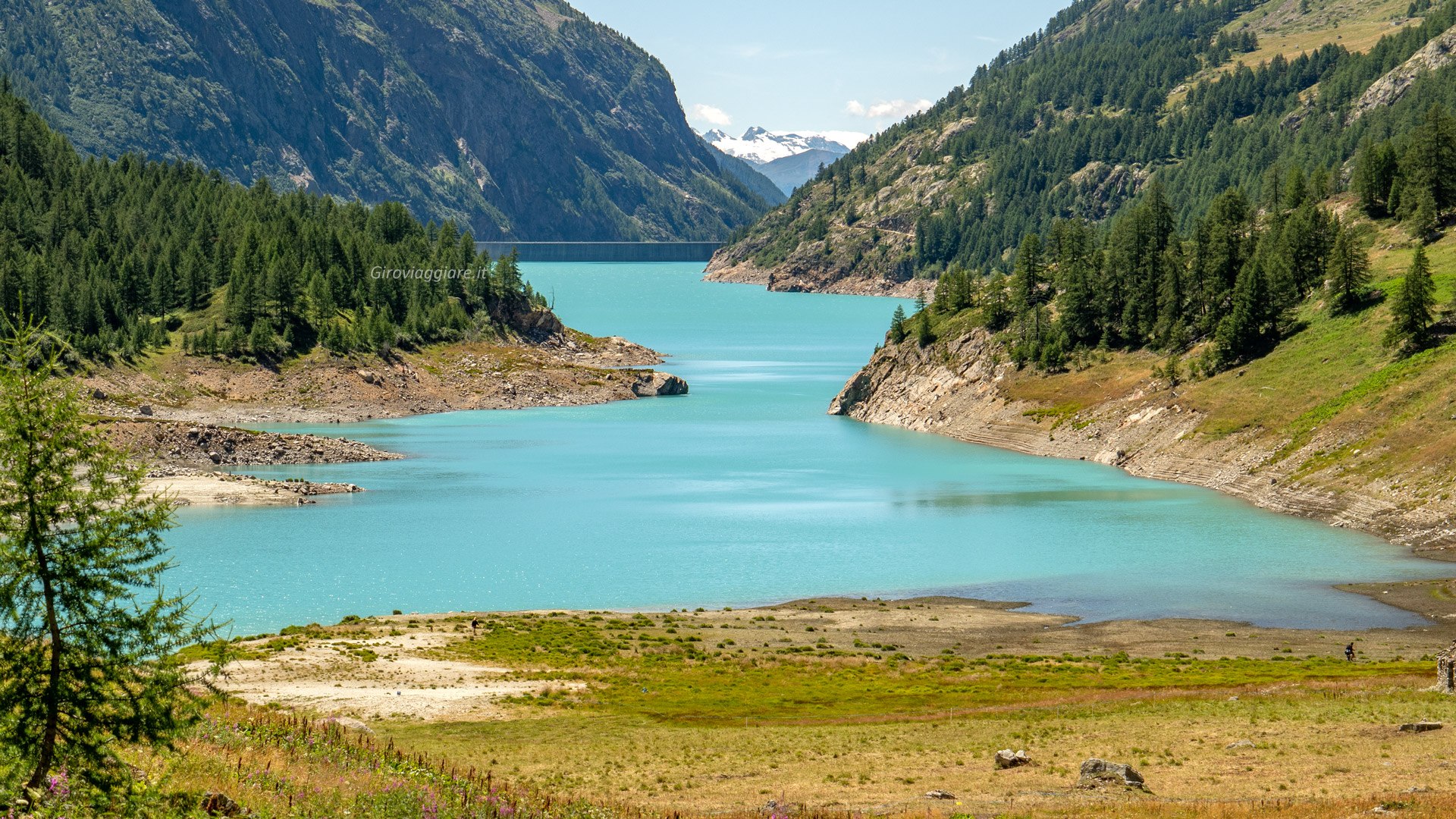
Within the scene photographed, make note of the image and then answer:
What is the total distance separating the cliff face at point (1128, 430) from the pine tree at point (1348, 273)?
1414cm

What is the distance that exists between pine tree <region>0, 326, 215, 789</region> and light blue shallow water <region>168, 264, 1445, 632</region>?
52.7 m

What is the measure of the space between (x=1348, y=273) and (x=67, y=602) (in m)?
134

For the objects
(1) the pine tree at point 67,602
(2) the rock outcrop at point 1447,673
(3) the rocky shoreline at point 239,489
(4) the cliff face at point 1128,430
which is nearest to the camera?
(1) the pine tree at point 67,602

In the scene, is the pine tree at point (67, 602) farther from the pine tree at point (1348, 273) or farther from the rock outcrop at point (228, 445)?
the pine tree at point (1348, 273)

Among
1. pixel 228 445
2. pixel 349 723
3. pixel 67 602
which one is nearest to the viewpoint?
pixel 67 602

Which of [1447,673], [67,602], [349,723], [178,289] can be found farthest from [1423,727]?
[178,289]

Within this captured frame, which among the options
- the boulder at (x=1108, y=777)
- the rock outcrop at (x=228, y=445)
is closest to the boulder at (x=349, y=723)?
the boulder at (x=1108, y=777)

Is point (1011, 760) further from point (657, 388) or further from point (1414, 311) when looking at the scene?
point (657, 388)

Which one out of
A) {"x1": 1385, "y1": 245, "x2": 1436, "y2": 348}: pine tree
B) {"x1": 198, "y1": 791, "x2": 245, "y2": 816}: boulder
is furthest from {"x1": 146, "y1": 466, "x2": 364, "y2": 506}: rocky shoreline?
{"x1": 1385, "y1": 245, "x2": 1436, "y2": 348}: pine tree

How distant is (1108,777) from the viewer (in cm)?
3541

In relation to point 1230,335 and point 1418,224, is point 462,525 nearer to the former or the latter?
point 1230,335

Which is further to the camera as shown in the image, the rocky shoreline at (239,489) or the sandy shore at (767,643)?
the rocky shoreline at (239,489)

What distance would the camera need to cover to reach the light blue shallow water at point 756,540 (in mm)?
82438

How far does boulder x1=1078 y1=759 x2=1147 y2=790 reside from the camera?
115 feet
